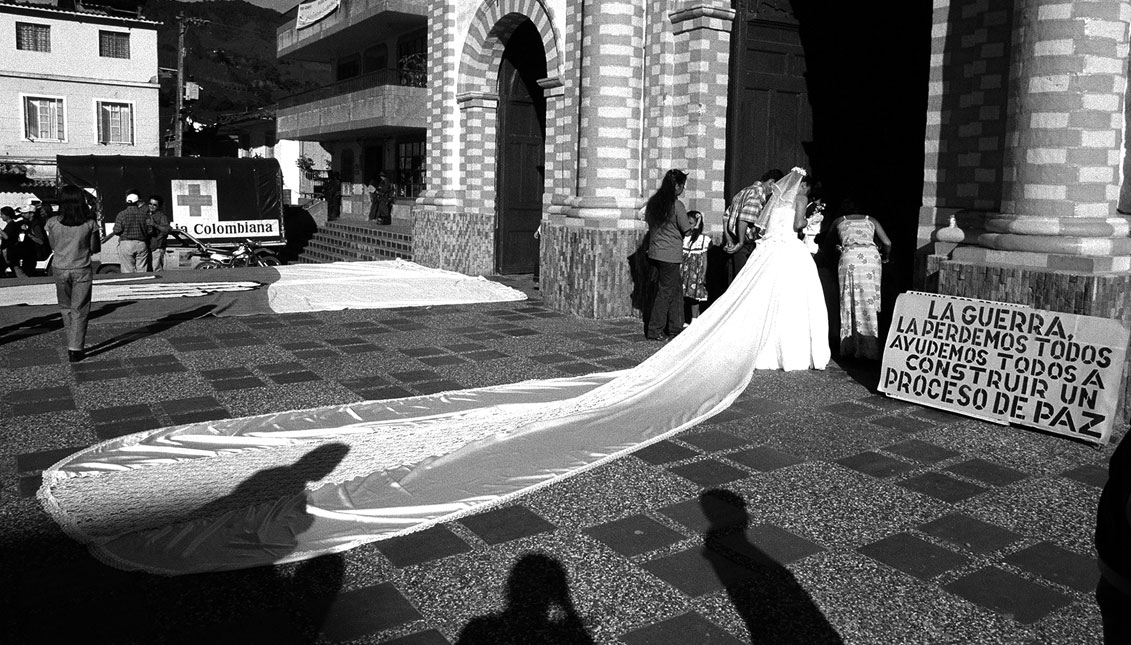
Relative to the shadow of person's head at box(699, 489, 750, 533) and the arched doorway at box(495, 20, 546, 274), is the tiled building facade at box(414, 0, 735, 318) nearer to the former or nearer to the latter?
the arched doorway at box(495, 20, 546, 274)

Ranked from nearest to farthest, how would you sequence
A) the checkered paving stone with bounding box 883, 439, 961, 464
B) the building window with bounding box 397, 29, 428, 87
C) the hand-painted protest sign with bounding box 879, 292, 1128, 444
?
the checkered paving stone with bounding box 883, 439, 961, 464
the hand-painted protest sign with bounding box 879, 292, 1128, 444
the building window with bounding box 397, 29, 428, 87

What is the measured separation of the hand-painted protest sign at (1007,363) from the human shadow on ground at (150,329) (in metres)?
7.19

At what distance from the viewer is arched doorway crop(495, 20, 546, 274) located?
633 inches

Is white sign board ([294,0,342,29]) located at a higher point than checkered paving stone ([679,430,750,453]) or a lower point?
higher

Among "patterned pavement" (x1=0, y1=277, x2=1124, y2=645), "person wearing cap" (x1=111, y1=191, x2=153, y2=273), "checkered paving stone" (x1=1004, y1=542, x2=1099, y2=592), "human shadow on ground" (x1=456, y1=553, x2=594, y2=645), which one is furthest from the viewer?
"person wearing cap" (x1=111, y1=191, x2=153, y2=273)

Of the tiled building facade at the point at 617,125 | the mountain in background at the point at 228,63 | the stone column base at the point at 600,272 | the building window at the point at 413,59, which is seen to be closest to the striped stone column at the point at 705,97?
the tiled building facade at the point at 617,125

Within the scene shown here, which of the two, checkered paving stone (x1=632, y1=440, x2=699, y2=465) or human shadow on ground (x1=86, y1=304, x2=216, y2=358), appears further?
human shadow on ground (x1=86, y1=304, x2=216, y2=358)

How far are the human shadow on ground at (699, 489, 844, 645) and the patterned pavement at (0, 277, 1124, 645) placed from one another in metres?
0.01

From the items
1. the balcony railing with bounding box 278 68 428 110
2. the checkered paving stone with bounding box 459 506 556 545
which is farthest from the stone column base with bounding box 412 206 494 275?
the checkered paving stone with bounding box 459 506 556 545

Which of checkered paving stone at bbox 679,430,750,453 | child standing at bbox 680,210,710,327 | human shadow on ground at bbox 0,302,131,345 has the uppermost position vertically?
child standing at bbox 680,210,710,327

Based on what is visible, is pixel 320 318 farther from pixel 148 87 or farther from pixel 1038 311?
pixel 148 87

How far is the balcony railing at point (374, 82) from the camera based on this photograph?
24016 millimetres

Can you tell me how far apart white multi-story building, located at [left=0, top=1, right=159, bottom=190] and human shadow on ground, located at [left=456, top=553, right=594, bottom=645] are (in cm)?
3711

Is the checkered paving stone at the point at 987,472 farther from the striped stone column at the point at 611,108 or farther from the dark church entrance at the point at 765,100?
the striped stone column at the point at 611,108
